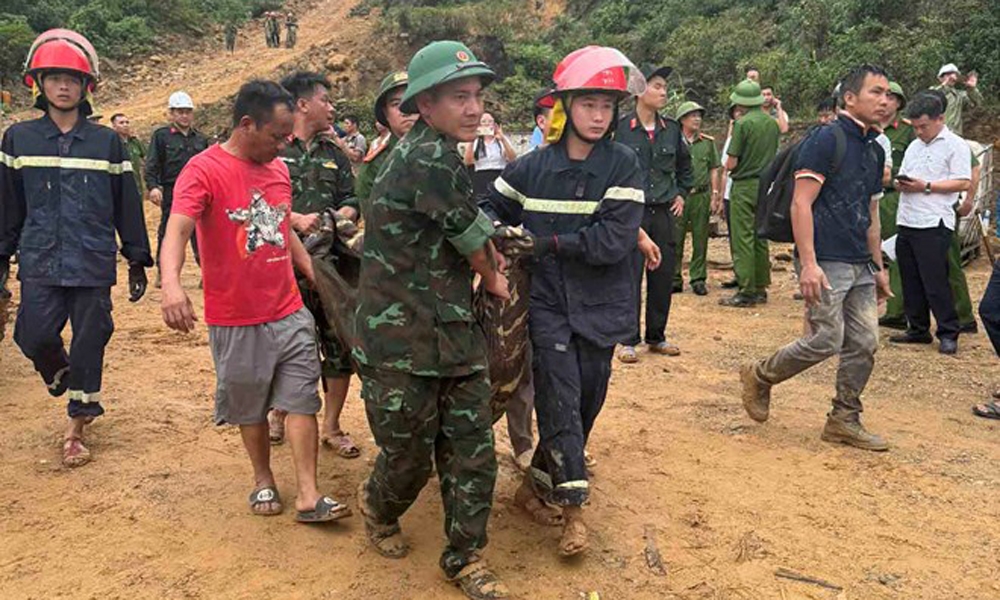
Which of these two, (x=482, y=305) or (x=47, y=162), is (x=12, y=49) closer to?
(x=47, y=162)

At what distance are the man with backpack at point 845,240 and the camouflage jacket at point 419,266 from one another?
234cm

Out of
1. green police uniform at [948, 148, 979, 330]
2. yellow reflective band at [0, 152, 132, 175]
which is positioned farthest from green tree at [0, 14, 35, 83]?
green police uniform at [948, 148, 979, 330]

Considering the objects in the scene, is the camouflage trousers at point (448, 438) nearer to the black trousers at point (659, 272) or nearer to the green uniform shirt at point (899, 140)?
the black trousers at point (659, 272)

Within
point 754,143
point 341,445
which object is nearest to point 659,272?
point 754,143

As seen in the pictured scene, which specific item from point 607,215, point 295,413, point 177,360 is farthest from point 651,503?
point 177,360

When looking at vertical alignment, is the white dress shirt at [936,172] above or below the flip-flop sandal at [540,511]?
above

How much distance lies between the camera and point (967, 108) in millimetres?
14914

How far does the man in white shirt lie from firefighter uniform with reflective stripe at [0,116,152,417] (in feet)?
19.6

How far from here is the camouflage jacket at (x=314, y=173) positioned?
190 inches

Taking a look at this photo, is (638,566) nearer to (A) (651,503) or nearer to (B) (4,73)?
(A) (651,503)

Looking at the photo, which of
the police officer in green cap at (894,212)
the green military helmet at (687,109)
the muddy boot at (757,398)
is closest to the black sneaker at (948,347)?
the police officer in green cap at (894,212)

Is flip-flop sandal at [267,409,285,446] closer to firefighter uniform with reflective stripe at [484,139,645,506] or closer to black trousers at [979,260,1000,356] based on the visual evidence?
firefighter uniform with reflective stripe at [484,139,645,506]

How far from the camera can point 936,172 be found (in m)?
7.04

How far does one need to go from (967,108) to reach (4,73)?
22.5 meters
